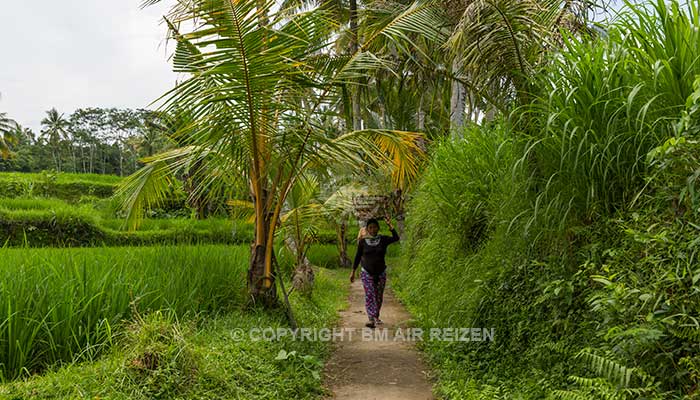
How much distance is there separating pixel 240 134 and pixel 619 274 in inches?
129

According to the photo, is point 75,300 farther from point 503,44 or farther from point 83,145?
point 83,145

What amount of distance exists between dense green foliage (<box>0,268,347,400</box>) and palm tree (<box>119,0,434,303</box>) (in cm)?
119

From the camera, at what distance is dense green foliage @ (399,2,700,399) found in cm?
204

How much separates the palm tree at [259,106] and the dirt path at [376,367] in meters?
1.13

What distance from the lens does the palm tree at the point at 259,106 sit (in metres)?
3.73

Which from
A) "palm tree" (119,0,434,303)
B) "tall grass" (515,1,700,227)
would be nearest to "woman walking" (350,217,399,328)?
"palm tree" (119,0,434,303)

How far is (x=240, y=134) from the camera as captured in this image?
4.33 meters

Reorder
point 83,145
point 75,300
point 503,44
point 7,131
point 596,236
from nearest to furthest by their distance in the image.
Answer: point 596,236
point 75,300
point 503,44
point 7,131
point 83,145

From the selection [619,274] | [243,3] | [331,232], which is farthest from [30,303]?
[331,232]

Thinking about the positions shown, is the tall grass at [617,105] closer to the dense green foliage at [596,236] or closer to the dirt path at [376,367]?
the dense green foliage at [596,236]

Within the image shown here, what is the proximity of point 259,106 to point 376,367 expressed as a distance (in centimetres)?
268

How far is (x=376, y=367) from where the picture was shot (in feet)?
14.3

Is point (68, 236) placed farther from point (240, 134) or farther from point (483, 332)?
point (483, 332)

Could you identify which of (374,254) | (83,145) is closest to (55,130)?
(83,145)
